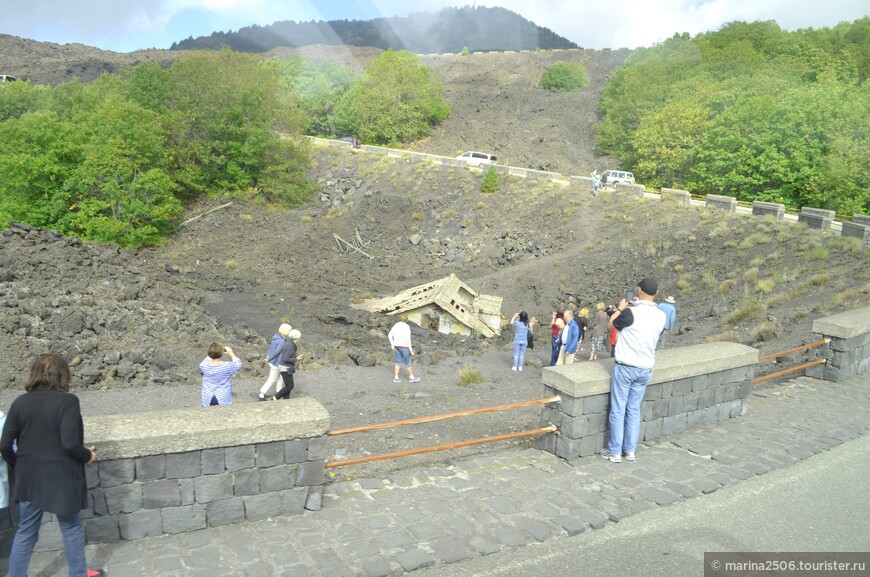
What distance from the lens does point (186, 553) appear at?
441 cm

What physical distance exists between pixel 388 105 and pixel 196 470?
200ft

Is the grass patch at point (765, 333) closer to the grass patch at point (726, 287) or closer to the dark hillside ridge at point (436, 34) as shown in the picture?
the grass patch at point (726, 287)

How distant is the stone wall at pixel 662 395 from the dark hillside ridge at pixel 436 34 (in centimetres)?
11548

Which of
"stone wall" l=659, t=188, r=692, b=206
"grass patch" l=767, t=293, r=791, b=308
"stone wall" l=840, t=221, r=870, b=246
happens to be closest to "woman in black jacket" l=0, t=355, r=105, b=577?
"grass patch" l=767, t=293, r=791, b=308

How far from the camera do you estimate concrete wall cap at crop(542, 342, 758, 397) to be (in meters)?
6.12

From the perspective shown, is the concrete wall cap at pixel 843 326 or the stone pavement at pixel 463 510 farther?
the concrete wall cap at pixel 843 326

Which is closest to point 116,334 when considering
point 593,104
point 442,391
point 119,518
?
point 442,391

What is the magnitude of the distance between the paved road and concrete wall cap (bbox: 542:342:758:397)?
125cm

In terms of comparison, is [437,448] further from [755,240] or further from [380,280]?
[380,280]

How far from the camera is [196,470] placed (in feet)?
15.2

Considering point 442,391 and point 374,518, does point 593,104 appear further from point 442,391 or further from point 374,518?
point 374,518

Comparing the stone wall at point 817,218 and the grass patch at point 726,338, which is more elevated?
the stone wall at point 817,218

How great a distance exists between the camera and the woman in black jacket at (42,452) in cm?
378

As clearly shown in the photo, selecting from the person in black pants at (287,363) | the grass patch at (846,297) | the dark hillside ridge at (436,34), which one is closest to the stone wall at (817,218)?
the grass patch at (846,297)
